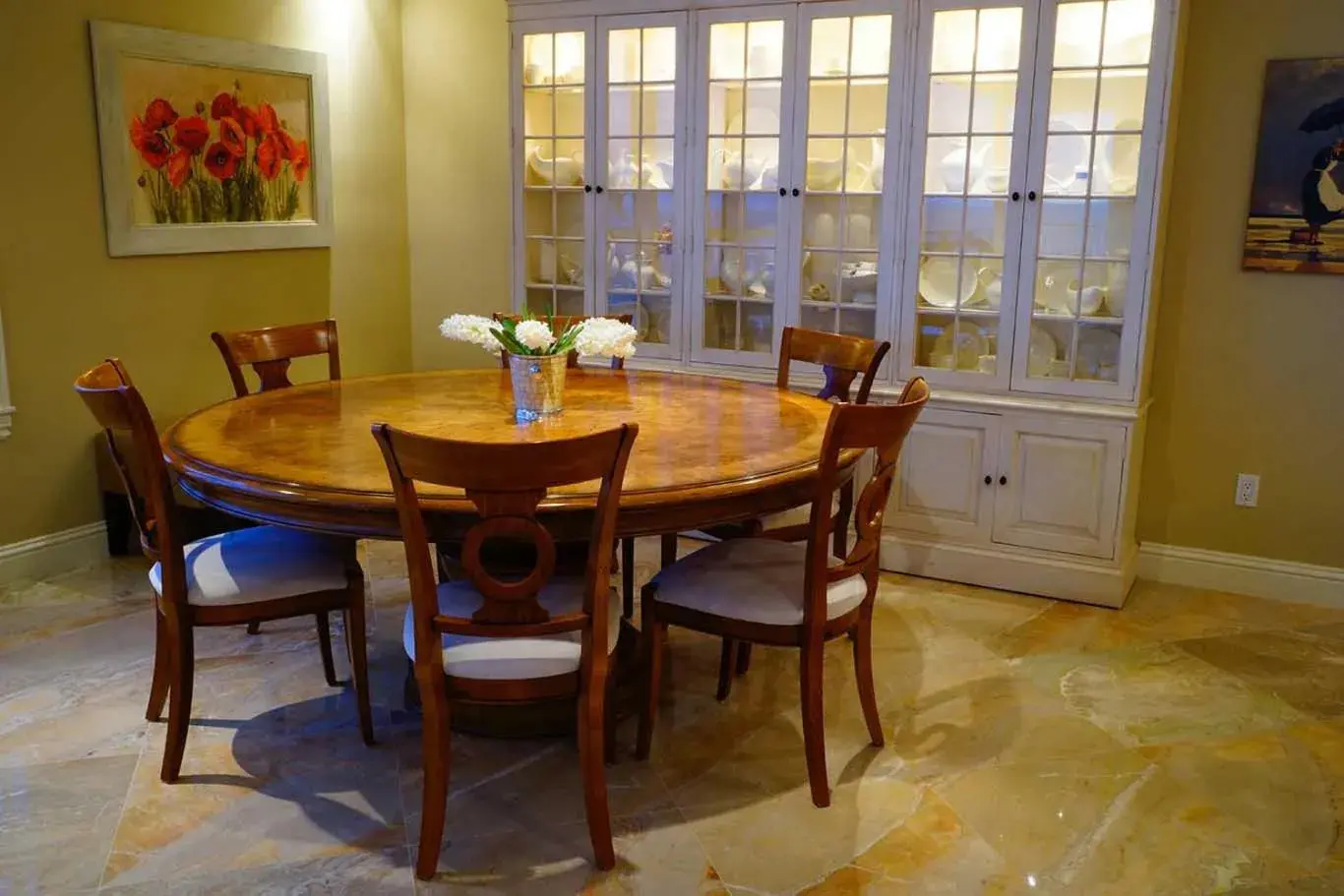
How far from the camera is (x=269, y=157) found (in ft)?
14.4

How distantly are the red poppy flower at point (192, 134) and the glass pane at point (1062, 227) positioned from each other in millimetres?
2999

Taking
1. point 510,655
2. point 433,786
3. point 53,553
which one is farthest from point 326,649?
point 53,553

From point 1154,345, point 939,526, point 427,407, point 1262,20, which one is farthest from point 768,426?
point 1262,20

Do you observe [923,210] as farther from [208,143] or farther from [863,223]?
[208,143]

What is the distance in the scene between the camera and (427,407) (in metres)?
2.95

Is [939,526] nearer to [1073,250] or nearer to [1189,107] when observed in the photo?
[1073,250]

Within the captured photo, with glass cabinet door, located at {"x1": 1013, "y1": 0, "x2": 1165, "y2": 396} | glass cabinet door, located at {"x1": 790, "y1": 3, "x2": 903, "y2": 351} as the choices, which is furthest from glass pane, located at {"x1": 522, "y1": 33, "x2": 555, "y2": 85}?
glass cabinet door, located at {"x1": 1013, "y1": 0, "x2": 1165, "y2": 396}

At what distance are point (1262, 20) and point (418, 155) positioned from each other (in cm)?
333

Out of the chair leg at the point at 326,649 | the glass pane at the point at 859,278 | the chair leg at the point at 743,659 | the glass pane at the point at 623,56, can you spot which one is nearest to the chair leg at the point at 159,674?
the chair leg at the point at 326,649

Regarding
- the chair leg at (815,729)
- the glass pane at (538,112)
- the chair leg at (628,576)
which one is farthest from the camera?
the glass pane at (538,112)

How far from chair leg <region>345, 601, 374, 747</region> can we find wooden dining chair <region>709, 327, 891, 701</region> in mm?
910

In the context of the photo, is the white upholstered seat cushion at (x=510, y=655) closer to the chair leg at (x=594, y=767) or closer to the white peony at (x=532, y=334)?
the chair leg at (x=594, y=767)

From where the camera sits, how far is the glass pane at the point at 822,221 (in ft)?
13.4

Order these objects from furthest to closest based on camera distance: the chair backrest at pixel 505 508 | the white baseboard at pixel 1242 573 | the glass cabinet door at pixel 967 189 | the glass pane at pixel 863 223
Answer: the glass pane at pixel 863 223 → the white baseboard at pixel 1242 573 → the glass cabinet door at pixel 967 189 → the chair backrest at pixel 505 508
